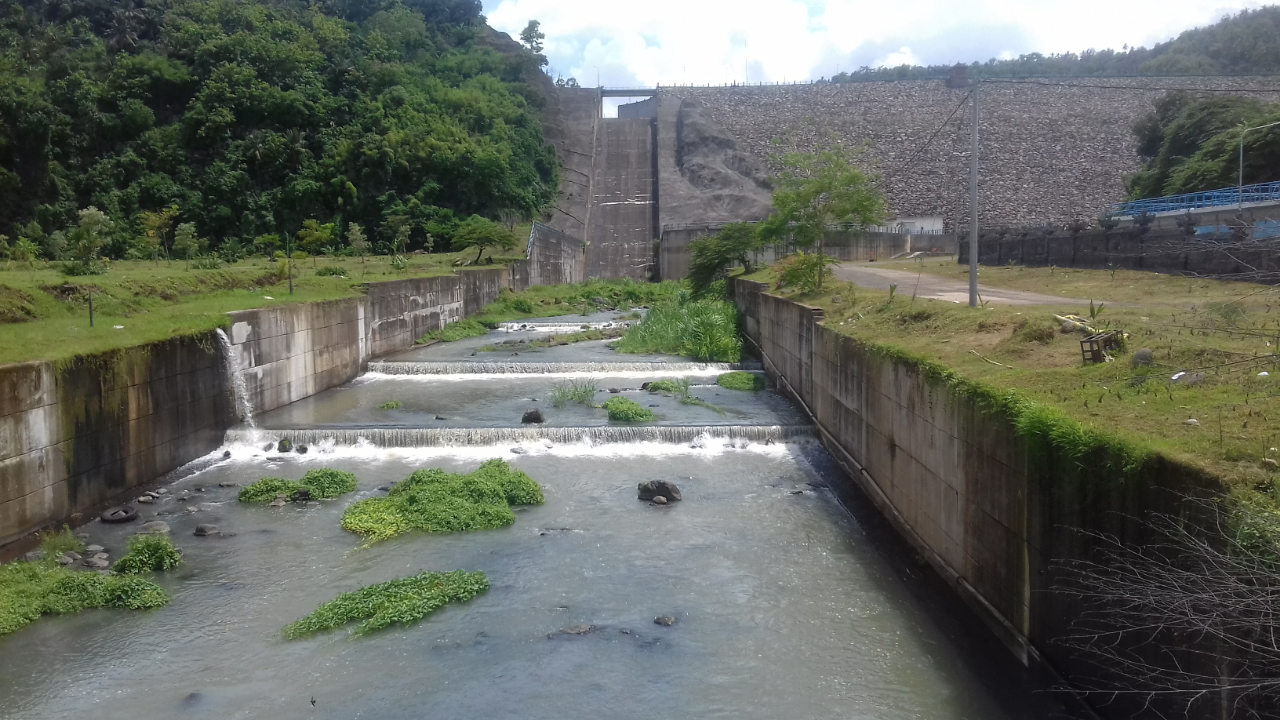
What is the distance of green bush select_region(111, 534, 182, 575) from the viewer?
9969 mm

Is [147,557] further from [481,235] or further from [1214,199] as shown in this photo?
[1214,199]

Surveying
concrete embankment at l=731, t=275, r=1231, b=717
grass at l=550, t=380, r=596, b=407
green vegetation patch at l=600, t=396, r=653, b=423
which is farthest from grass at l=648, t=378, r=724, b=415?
concrete embankment at l=731, t=275, r=1231, b=717

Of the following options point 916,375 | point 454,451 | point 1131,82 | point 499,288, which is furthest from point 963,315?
point 1131,82

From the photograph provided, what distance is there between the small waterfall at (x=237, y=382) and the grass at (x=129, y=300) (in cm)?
40

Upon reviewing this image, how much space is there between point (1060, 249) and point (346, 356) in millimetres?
19341

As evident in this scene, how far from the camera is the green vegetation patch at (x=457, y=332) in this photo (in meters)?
29.2

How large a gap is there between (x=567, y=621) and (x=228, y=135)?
45.4m

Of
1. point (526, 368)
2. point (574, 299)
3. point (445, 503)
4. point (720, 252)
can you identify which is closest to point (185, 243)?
point (526, 368)

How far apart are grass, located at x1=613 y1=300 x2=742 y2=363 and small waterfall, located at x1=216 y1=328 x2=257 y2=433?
39.1ft

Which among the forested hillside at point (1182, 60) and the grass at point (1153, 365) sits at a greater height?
the forested hillside at point (1182, 60)

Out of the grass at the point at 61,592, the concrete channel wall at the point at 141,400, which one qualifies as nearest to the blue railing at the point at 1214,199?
the concrete channel wall at the point at 141,400

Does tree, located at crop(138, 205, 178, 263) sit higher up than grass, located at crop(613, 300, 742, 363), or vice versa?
tree, located at crop(138, 205, 178, 263)

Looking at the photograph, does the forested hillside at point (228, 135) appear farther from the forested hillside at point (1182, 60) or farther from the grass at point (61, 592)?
the forested hillside at point (1182, 60)

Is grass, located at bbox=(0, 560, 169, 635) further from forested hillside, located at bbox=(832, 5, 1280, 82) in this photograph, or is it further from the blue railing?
forested hillside, located at bbox=(832, 5, 1280, 82)
